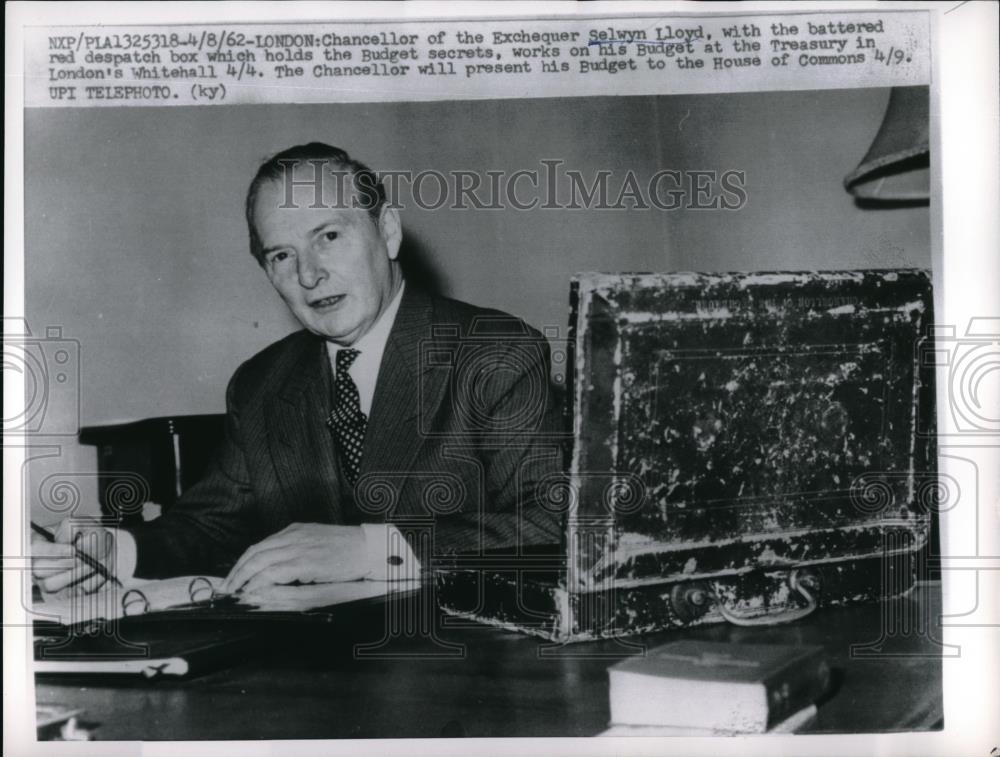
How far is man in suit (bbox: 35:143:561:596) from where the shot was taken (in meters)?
1.74

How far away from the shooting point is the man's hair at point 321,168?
1777mm

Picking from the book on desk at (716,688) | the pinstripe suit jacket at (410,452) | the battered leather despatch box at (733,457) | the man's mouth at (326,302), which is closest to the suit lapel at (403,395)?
the pinstripe suit jacket at (410,452)

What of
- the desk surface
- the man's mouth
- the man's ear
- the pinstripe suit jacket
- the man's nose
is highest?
the man's ear


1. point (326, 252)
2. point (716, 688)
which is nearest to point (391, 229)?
point (326, 252)

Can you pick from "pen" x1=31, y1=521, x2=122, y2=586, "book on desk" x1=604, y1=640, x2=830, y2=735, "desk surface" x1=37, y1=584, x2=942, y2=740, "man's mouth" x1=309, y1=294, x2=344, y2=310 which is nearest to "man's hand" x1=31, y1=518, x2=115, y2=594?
"pen" x1=31, y1=521, x2=122, y2=586

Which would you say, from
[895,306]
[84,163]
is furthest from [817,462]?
[84,163]

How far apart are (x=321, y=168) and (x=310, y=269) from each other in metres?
0.19

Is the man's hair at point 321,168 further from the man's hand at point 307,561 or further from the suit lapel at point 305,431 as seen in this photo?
the man's hand at point 307,561

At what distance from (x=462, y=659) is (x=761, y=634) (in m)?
0.53

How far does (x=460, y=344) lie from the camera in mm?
1767

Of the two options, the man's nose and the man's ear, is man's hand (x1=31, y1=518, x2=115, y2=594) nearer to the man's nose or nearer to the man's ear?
the man's nose

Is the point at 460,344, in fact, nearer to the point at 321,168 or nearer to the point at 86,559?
the point at 321,168

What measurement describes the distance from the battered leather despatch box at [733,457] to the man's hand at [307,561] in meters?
0.17

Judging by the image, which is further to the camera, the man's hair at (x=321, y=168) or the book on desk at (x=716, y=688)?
the man's hair at (x=321, y=168)
